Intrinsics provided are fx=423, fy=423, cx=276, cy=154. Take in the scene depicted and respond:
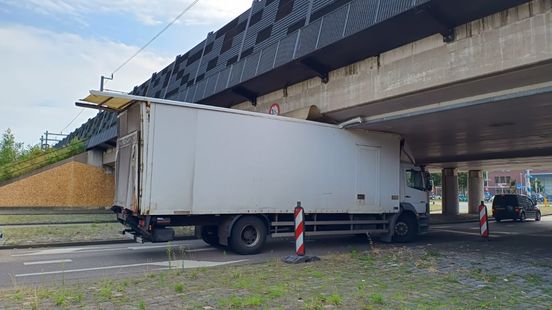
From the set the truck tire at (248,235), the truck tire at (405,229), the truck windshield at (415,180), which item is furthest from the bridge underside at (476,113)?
the truck tire at (248,235)

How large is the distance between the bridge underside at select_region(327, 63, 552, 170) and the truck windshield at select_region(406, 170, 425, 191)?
1505mm

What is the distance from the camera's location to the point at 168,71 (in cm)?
2828

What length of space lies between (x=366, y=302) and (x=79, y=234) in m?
11.9

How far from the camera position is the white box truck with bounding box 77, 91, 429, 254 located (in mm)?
9680

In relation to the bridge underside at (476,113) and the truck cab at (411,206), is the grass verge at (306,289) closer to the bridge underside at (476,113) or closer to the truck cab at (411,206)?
the bridge underside at (476,113)

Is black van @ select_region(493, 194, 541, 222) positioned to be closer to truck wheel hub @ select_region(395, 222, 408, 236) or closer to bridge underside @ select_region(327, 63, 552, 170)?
bridge underside @ select_region(327, 63, 552, 170)

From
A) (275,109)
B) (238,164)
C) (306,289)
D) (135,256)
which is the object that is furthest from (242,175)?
(275,109)

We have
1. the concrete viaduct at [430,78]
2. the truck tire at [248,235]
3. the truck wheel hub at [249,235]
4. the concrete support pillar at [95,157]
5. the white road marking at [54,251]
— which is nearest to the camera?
the concrete viaduct at [430,78]

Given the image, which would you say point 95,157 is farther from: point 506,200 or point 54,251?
point 506,200

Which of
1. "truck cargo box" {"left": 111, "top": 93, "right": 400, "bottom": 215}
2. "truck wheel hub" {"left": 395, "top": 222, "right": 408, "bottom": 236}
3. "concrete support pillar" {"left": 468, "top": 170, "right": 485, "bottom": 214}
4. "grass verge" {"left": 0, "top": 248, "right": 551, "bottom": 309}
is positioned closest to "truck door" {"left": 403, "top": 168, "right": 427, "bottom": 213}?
"truck wheel hub" {"left": 395, "top": 222, "right": 408, "bottom": 236}

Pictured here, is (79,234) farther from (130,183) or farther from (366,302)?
(366,302)

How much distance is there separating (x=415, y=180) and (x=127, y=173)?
30.8ft

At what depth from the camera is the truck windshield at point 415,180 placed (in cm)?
1427

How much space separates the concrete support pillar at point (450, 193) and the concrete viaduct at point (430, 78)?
47.2ft
